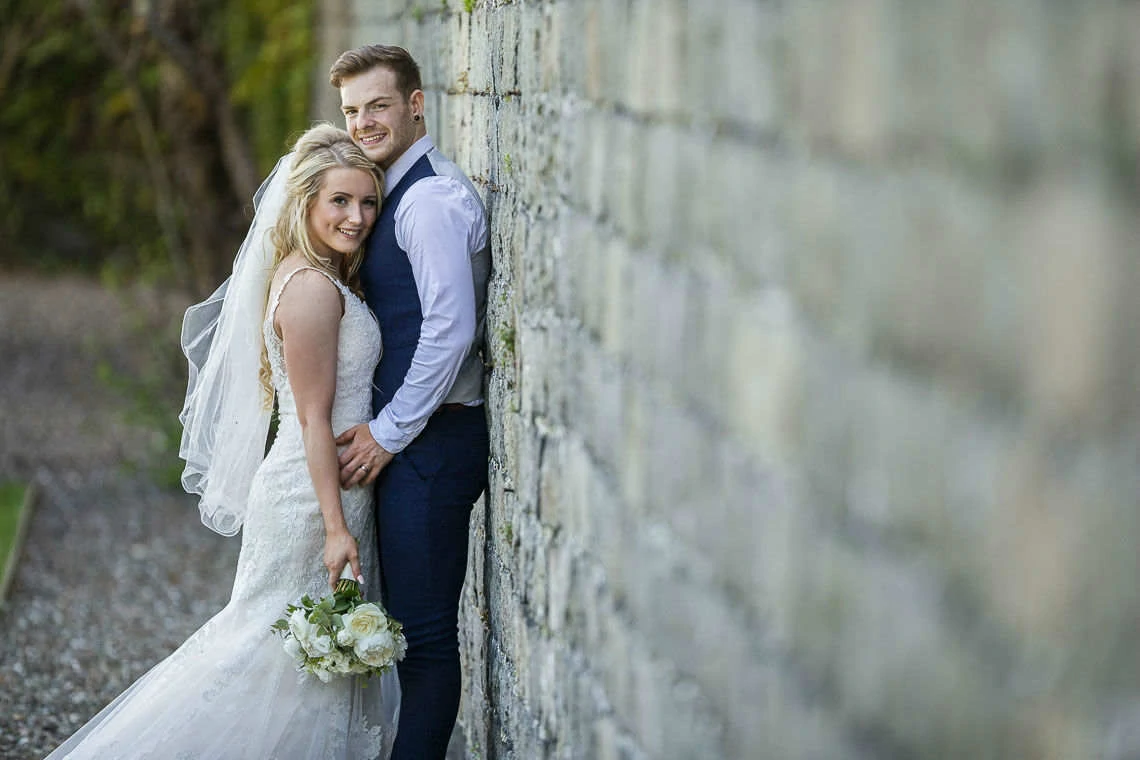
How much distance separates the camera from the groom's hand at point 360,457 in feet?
12.1

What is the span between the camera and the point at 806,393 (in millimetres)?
1522

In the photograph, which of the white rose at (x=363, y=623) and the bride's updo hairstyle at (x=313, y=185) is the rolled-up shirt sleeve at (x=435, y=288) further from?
the white rose at (x=363, y=623)

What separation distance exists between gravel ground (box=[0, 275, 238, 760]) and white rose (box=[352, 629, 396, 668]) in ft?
5.66

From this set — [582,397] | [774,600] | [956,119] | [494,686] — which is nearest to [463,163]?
[494,686]

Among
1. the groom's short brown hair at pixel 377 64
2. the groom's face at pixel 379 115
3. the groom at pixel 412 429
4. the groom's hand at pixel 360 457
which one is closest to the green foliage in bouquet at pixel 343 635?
the groom at pixel 412 429

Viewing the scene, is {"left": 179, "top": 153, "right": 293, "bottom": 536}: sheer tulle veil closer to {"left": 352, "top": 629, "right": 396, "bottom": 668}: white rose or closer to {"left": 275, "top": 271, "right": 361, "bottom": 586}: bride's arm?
{"left": 275, "top": 271, "right": 361, "bottom": 586}: bride's arm

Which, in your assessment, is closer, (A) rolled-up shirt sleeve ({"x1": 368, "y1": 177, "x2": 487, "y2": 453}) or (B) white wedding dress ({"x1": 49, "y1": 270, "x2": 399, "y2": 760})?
(A) rolled-up shirt sleeve ({"x1": 368, "y1": 177, "x2": 487, "y2": 453})

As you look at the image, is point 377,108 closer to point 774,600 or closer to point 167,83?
point 774,600

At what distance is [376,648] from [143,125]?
19.4ft

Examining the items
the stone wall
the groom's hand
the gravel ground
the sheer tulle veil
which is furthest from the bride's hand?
the gravel ground

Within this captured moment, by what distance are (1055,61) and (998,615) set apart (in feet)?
1.46

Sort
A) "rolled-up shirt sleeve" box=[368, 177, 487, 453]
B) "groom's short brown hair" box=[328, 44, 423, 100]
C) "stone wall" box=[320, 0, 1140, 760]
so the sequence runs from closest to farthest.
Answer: "stone wall" box=[320, 0, 1140, 760], "rolled-up shirt sleeve" box=[368, 177, 487, 453], "groom's short brown hair" box=[328, 44, 423, 100]

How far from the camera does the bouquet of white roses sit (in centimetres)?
359

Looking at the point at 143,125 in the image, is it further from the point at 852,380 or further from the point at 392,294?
the point at 852,380
